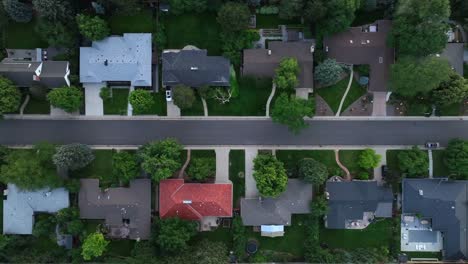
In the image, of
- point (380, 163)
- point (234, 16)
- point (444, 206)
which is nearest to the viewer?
point (234, 16)

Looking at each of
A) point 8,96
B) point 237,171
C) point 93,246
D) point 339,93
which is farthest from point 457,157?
point 8,96

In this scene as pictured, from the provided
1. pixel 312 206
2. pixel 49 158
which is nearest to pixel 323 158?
pixel 312 206

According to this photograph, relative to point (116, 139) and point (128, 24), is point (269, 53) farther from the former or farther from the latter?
point (116, 139)

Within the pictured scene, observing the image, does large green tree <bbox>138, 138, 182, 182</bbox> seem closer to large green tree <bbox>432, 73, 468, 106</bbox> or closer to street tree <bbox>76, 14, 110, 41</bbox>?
street tree <bbox>76, 14, 110, 41</bbox>

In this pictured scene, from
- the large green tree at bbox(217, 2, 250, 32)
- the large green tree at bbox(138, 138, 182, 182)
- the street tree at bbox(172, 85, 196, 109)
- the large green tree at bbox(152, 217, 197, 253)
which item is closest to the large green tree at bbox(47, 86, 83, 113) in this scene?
the large green tree at bbox(138, 138, 182, 182)

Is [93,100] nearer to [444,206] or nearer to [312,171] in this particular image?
[312,171]

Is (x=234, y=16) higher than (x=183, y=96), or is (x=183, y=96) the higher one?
(x=234, y=16)
